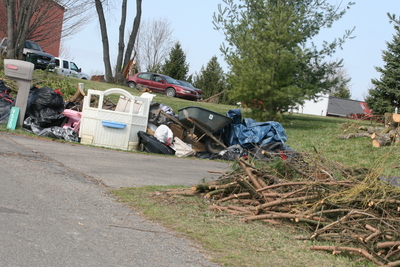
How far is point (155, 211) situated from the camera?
642cm

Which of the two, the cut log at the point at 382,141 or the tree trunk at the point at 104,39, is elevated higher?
the tree trunk at the point at 104,39

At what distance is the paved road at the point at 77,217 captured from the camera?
4344 millimetres

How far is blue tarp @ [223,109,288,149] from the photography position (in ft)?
45.5

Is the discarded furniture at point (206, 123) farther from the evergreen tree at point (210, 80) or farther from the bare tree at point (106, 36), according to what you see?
the evergreen tree at point (210, 80)

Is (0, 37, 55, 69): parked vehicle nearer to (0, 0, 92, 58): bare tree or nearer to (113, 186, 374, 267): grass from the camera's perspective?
(0, 0, 92, 58): bare tree

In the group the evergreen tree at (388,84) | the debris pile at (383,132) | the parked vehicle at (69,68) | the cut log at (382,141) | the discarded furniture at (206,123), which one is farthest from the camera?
the parked vehicle at (69,68)

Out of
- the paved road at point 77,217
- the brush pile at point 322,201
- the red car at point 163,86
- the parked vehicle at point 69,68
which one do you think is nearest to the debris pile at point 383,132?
the paved road at point 77,217

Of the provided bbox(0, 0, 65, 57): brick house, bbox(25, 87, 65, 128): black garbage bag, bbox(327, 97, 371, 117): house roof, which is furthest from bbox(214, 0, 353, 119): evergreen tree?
bbox(327, 97, 371, 117): house roof

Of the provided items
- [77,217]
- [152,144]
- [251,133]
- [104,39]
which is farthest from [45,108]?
[104,39]

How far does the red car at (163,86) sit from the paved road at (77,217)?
2083 cm

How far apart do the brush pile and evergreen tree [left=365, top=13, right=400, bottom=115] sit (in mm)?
22530

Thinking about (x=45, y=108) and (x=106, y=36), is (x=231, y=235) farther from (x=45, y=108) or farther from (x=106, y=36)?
(x=106, y=36)

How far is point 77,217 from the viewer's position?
5.65 m

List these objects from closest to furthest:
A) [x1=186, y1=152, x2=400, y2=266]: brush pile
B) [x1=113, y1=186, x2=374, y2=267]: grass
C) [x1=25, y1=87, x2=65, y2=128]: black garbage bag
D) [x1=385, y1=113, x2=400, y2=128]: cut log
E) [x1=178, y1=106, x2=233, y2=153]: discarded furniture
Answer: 1. [x1=113, y1=186, x2=374, y2=267]: grass
2. [x1=186, y1=152, x2=400, y2=266]: brush pile
3. [x1=178, y1=106, x2=233, y2=153]: discarded furniture
4. [x1=25, y1=87, x2=65, y2=128]: black garbage bag
5. [x1=385, y1=113, x2=400, y2=128]: cut log
